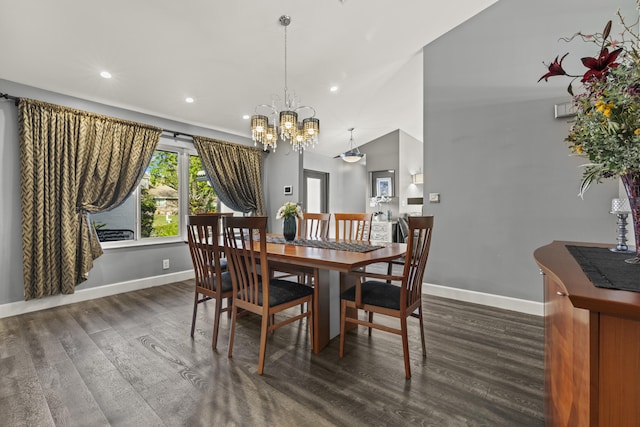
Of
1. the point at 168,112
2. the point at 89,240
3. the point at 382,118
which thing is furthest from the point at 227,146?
the point at 382,118

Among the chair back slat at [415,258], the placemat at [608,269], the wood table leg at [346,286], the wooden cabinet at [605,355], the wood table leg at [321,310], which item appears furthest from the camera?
the wood table leg at [346,286]

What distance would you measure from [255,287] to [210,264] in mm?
639

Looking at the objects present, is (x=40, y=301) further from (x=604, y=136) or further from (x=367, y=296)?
(x=604, y=136)

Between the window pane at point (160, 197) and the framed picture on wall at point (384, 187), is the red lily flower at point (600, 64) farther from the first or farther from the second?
the framed picture on wall at point (384, 187)

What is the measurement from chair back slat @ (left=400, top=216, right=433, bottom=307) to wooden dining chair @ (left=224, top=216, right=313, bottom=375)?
2.54 ft

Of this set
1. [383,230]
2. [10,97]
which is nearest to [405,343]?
[10,97]

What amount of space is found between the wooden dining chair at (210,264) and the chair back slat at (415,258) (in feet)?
4.66

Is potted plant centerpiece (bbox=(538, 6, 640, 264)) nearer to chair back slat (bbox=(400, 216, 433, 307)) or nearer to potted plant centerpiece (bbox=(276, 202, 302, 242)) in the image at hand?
chair back slat (bbox=(400, 216, 433, 307))

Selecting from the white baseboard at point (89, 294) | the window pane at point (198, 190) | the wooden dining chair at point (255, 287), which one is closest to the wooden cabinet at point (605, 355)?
the wooden dining chair at point (255, 287)

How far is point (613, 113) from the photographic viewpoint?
1.00m

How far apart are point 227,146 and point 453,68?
3.57 m

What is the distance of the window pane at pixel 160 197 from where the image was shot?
4187mm

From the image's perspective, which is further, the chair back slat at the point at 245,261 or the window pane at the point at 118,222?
the window pane at the point at 118,222

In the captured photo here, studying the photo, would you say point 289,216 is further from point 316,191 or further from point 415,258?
point 316,191
